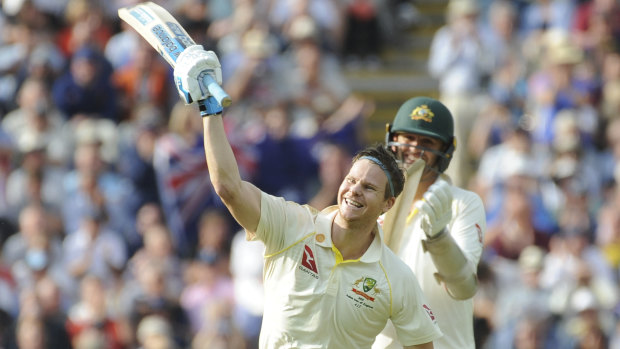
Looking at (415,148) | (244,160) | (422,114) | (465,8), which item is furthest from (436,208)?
(465,8)

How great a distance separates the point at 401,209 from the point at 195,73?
5.80 ft

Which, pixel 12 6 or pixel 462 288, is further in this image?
pixel 12 6

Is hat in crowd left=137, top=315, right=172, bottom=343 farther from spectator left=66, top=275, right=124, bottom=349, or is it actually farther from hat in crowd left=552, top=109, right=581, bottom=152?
hat in crowd left=552, top=109, right=581, bottom=152

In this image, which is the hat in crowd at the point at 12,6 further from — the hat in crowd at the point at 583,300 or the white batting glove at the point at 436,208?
the white batting glove at the point at 436,208

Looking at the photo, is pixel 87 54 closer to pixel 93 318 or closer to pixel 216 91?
pixel 93 318

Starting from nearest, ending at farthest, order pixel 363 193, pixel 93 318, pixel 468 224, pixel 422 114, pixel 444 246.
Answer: pixel 363 193, pixel 444 246, pixel 468 224, pixel 422 114, pixel 93 318

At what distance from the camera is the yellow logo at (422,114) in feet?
23.2

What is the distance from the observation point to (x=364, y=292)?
5.96m

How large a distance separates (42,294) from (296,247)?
585 centimetres

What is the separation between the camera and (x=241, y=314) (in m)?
11.1

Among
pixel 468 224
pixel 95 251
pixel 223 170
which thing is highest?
pixel 223 170

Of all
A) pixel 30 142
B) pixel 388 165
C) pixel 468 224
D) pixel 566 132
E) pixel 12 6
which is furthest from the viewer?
pixel 12 6

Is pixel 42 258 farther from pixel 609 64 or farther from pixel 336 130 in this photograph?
pixel 609 64

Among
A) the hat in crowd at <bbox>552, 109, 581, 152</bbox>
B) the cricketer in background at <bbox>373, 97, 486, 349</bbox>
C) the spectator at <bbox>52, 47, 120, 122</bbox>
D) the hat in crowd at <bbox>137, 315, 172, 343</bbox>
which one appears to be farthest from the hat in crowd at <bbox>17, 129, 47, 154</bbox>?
the cricketer in background at <bbox>373, 97, 486, 349</bbox>
